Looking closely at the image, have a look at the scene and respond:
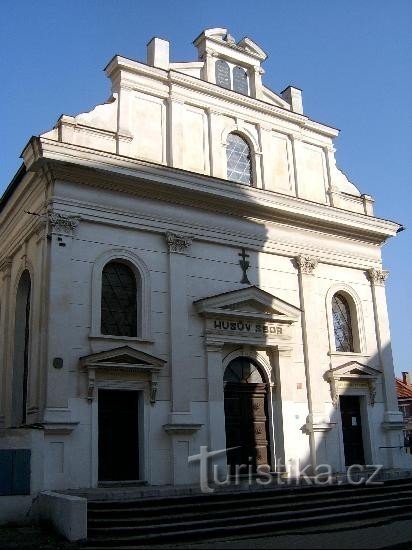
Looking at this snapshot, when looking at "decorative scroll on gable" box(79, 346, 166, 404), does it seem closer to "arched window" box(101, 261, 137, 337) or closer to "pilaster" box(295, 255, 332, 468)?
"arched window" box(101, 261, 137, 337)

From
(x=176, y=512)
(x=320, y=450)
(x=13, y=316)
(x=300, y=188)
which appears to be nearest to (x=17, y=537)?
(x=176, y=512)

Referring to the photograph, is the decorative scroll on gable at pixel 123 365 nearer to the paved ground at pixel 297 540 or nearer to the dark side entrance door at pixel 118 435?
the dark side entrance door at pixel 118 435

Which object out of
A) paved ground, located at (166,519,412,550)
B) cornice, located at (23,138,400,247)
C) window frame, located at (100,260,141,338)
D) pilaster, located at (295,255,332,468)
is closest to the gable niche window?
cornice, located at (23,138,400,247)

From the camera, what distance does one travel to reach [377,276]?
20.9 m

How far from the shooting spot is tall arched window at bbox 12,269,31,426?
17.2 m

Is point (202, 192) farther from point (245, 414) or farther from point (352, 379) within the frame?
point (352, 379)

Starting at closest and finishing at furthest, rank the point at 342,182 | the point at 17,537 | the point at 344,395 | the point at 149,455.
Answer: the point at 17,537
the point at 149,455
the point at 344,395
the point at 342,182

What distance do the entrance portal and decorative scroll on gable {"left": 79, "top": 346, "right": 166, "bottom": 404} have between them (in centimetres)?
248

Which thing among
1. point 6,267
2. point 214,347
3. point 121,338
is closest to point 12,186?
point 6,267

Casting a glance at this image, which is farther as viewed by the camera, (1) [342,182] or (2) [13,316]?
(1) [342,182]

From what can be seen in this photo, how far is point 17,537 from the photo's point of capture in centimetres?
1068

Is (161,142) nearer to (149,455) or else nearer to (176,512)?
(149,455)

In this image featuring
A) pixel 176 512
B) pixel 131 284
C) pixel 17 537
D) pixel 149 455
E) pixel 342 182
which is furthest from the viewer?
pixel 342 182

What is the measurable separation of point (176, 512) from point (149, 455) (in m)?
3.34
